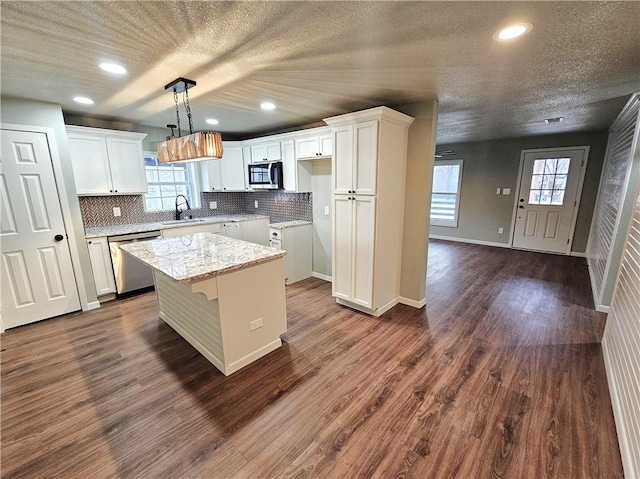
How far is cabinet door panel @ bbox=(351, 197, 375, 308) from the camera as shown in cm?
295

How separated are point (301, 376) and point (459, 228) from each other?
5915 millimetres

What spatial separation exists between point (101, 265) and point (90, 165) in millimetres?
1266

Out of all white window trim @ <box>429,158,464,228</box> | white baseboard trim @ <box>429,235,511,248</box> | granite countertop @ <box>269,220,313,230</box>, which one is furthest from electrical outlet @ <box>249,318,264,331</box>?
white baseboard trim @ <box>429,235,511,248</box>

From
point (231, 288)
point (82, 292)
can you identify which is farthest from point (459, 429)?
point (82, 292)

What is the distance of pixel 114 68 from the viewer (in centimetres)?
208

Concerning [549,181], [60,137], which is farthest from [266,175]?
[549,181]

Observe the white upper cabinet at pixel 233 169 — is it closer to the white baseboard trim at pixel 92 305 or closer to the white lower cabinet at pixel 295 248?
the white lower cabinet at pixel 295 248

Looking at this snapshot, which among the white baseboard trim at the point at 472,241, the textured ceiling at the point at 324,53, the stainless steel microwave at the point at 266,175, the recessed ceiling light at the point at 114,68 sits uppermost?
the recessed ceiling light at the point at 114,68

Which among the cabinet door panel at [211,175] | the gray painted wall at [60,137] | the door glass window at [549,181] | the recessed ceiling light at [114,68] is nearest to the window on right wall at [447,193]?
the door glass window at [549,181]

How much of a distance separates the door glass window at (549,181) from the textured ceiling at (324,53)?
247 cm

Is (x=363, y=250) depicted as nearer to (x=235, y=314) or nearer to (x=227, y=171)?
(x=235, y=314)

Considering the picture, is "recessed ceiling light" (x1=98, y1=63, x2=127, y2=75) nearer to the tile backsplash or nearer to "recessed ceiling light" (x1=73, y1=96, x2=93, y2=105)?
"recessed ceiling light" (x1=73, y1=96, x2=93, y2=105)

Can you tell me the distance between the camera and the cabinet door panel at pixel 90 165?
3.40 metres

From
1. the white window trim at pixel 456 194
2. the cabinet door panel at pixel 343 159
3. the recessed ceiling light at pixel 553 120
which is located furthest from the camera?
the white window trim at pixel 456 194
